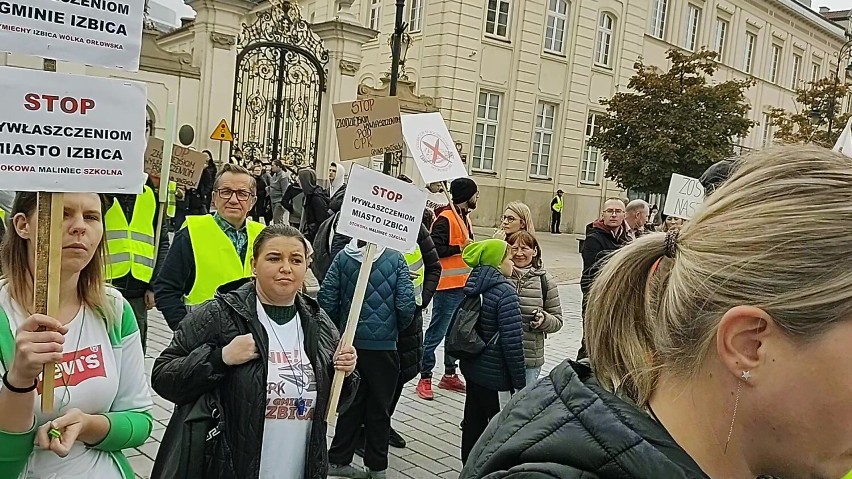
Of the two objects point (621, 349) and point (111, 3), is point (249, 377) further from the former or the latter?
point (621, 349)

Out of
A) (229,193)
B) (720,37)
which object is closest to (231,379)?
(229,193)

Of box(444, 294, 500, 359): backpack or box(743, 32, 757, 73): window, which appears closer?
box(444, 294, 500, 359): backpack

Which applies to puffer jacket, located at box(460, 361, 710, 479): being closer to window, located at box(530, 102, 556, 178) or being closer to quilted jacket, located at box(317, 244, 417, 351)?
quilted jacket, located at box(317, 244, 417, 351)

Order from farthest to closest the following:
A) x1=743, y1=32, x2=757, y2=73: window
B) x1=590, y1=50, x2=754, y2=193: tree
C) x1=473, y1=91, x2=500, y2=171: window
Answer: x1=743, y1=32, x2=757, y2=73: window, x1=473, y1=91, x2=500, y2=171: window, x1=590, y1=50, x2=754, y2=193: tree

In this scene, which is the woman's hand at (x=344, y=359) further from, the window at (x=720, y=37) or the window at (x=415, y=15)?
the window at (x=720, y=37)

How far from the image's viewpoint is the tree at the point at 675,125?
21250 mm

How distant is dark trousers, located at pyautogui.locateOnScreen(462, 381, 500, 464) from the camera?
4.77 m

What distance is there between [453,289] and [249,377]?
4323 mm

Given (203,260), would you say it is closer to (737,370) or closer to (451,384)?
(451,384)

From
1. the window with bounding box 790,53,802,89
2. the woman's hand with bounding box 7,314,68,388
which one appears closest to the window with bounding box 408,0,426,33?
the woman's hand with bounding box 7,314,68,388

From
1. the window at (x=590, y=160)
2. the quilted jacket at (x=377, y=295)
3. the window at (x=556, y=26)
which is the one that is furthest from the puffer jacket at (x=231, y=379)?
the window at (x=590, y=160)

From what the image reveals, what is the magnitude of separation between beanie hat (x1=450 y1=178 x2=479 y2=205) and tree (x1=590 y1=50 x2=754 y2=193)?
1531 centimetres

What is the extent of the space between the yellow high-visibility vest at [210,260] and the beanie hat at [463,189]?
335 cm

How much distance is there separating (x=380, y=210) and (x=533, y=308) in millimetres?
1611
